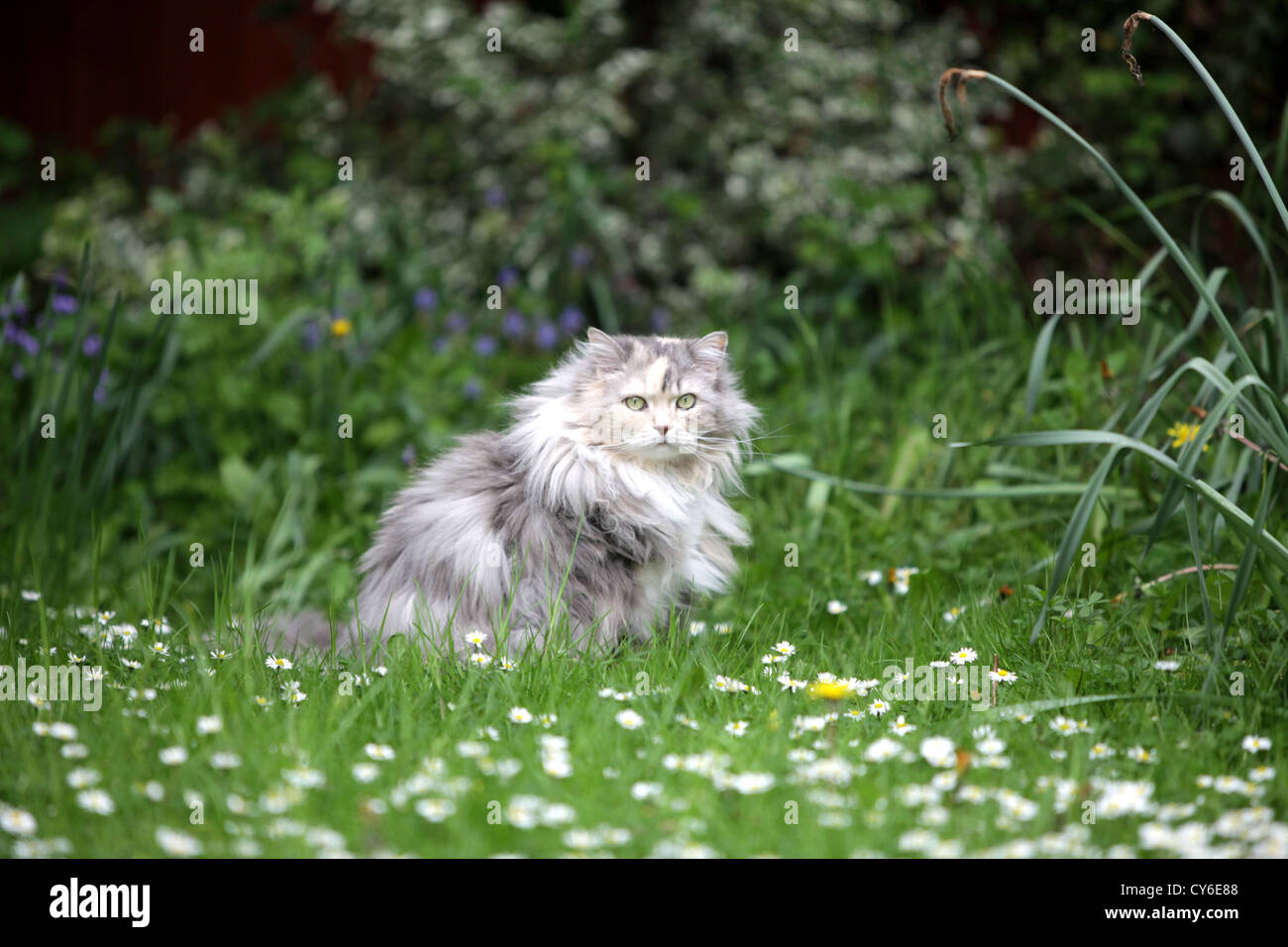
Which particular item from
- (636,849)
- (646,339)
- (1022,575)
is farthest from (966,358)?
(636,849)

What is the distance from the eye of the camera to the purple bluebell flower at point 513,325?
212 inches

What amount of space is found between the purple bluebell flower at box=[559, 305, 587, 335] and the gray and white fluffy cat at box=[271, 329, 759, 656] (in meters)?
2.18

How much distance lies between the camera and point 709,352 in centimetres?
321

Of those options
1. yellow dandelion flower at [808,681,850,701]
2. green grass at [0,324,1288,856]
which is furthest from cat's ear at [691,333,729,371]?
yellow dandelion flower at [808,681,850,701]

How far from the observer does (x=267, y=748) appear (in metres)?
2.32

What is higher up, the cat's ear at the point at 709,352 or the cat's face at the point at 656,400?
the cat's ear at the point at 709,352

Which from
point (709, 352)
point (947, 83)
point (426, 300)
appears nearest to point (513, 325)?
point (426, 300)

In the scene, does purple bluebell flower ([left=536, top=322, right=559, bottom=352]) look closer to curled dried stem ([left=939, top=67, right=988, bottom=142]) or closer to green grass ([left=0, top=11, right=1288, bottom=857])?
green grass ([left=0, top=11, right=1288, bottom=857])

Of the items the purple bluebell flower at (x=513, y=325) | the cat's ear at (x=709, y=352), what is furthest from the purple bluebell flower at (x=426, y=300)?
the cat's ear at (x=709, y=352)

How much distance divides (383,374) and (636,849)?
3371 millimetres

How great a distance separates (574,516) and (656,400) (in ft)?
1.25

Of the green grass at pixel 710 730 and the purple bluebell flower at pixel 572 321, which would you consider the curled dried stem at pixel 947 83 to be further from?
the purple bluebell flower at pixel 572 321

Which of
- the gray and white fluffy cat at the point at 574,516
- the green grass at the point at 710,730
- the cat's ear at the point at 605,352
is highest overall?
the cat's ear at the point at 605,352

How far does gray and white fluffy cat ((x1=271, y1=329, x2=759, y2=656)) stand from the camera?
295cm
